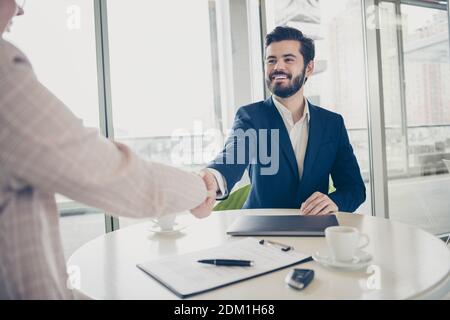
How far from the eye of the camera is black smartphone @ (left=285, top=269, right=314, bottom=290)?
29.1 inches

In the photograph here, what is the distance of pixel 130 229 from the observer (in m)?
1.36

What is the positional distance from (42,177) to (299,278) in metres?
0.51

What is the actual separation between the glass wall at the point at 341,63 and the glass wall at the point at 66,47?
6.19ft

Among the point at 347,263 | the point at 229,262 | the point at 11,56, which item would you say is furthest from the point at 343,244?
the point at 11,56

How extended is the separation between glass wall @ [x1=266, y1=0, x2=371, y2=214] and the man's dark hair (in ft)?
4.63

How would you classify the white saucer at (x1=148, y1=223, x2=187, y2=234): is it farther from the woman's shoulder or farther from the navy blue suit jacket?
the woman's shoulder

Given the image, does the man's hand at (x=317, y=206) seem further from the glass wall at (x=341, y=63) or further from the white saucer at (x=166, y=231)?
the glass wall at (x=341, y=63)

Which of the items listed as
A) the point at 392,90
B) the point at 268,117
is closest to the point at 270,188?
the point at 268,117

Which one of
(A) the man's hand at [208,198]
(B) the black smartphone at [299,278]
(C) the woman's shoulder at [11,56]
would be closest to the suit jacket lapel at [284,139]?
(A) the man's hand at [208,198]

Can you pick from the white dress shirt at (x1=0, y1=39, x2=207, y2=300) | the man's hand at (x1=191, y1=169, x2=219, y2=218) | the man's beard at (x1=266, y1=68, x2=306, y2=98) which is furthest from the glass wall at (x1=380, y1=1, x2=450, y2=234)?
the white dress shirt at (x1=0, y1=39, x2=207, y2=300)

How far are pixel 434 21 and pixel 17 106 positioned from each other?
4.12 m

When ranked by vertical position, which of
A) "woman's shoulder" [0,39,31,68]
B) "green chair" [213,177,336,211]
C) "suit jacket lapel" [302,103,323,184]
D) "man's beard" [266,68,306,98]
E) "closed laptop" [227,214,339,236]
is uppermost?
"man's beard" [266,68,306,98]
